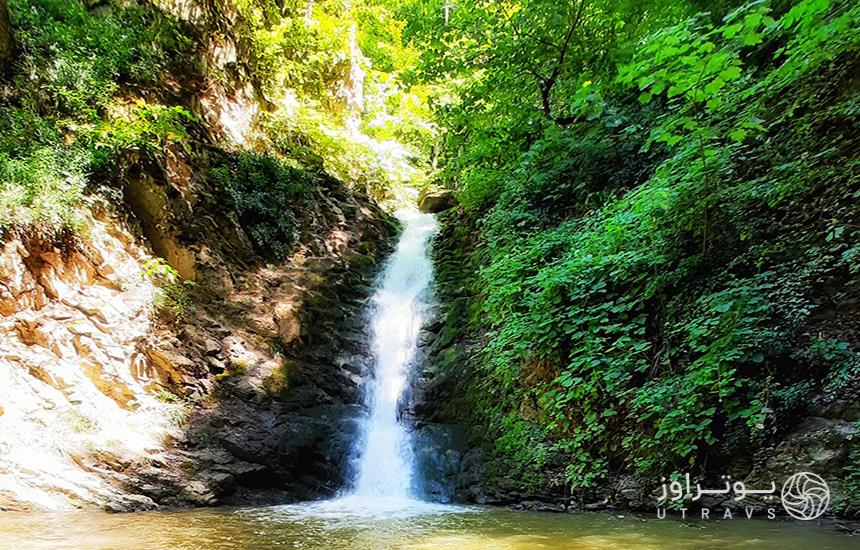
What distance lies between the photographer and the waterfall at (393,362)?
7023 mm

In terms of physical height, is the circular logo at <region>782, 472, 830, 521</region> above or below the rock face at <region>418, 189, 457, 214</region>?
below

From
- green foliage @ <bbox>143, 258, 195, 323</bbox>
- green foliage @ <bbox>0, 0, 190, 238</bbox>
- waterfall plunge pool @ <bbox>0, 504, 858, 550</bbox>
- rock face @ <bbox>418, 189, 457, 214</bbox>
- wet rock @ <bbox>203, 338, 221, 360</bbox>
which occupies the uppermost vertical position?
rock face @ <bbox>418, 189, 457, 214</bbox>

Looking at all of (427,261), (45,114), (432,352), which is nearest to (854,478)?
(432,352)

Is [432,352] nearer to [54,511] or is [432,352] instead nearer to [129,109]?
[54,511]

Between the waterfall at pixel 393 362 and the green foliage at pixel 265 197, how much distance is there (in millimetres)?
2298

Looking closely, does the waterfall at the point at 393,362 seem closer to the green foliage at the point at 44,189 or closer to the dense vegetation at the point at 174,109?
the dense vegetation at the point at 174,109

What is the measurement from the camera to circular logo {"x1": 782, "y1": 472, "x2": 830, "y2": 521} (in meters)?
3.46

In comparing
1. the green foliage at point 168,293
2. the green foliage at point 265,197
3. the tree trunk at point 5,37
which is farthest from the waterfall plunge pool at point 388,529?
the tree trunk at point 5,37

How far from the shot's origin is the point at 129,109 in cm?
805

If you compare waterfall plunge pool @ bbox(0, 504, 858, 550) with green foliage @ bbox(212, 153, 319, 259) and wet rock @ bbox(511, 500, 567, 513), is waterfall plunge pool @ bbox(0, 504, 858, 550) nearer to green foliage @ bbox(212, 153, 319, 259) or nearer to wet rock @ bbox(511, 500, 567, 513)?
wet rock @ bbox(511, 500, 567, 513)

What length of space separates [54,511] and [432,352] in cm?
559

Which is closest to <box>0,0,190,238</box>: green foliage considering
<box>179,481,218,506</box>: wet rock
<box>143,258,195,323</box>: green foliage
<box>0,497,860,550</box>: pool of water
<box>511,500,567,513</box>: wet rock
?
<box>143,258,195,323</box>: green foliage

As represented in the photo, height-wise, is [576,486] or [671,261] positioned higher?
[671,261]

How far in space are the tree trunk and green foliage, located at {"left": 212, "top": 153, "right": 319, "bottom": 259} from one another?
319cm
